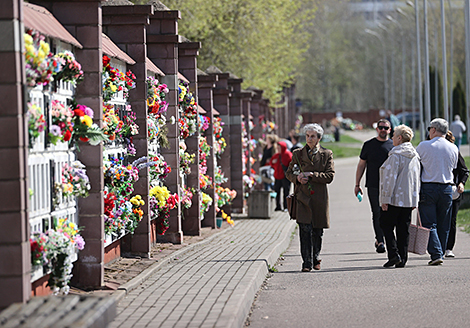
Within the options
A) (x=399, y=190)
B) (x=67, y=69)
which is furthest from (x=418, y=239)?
(x=67, y=69)

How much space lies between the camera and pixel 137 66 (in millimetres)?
10422

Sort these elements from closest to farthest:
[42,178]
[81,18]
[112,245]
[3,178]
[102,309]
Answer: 1. [102,309]
2. [3,178]
3. [42,178]
4. [81,18]
5. [112,245]

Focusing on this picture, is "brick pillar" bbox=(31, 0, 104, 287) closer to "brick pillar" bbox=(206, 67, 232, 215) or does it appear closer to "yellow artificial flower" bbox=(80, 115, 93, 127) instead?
"yellow artificial flower" bbox=(80, 115, 93, 127)

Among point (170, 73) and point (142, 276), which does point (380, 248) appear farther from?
point (142, 276)

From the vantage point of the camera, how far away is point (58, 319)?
5078 millimetres

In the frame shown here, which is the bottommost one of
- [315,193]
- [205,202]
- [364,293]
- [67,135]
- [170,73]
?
[364,293]

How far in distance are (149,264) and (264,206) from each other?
8.30m

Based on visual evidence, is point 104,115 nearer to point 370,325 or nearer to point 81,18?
point 81,18

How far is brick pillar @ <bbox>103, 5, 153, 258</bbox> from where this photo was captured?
1040 centimetres

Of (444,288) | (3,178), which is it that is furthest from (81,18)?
(444,288)

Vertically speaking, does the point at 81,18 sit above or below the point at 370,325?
above

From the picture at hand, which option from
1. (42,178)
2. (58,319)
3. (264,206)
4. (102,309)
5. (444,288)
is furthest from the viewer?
→ (264,206)

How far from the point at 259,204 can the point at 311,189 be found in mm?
7819

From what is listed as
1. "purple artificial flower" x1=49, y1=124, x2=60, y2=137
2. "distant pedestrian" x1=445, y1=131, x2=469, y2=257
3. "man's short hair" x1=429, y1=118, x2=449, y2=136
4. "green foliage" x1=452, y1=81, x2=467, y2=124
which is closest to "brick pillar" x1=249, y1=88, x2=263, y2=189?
"distant pedestrian" x1=445, y1=131, x2=469, y2=257
